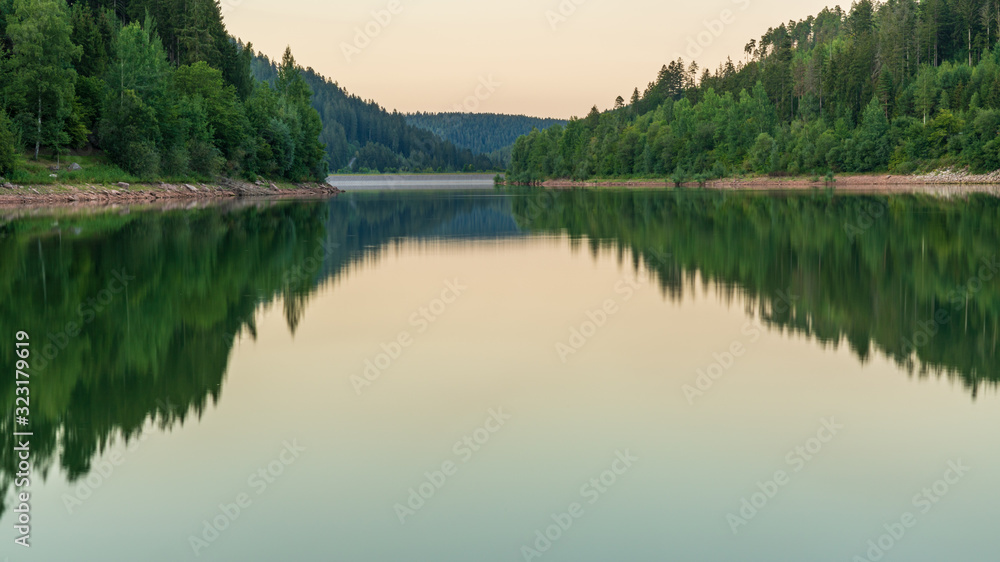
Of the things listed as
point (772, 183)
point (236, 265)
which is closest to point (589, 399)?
point (236, 265)

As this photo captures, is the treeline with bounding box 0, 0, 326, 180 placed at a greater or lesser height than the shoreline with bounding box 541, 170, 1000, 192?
greater

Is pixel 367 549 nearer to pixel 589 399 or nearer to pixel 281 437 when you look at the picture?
pixel 281 437

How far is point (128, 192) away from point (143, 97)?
44.4 ft

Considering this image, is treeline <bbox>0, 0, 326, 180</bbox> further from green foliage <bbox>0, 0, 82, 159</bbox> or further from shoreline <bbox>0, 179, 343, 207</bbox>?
shoreline <bbox>0, 179, 343, 207</bbox>

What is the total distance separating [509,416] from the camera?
1007 centimetres

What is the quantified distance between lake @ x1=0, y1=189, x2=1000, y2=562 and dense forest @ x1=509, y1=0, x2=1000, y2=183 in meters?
100

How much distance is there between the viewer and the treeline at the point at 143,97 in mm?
66625

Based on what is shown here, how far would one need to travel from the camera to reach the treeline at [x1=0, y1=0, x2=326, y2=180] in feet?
219

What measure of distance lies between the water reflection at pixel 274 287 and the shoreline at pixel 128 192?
19.0 meters

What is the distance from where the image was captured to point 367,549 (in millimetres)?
6711

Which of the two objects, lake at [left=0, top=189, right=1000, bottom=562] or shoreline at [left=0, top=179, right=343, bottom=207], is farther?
shoreline at [left=0, top=179, right=343, bottom=207]

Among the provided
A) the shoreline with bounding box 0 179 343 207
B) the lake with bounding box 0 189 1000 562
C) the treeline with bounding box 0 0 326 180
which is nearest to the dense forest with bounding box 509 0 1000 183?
the treeline with bounding box 0 0 326 180

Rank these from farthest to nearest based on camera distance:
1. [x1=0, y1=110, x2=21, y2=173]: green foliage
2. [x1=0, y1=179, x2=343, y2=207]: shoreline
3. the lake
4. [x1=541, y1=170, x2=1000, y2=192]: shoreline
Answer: [x1=541, y1=170, x2=1000, y2=192]: shoreline, [x1=0, y1=179, x2=343, y2=207]: shoreline, [x1=0, y1=110, x2=21, y2=173]: green foliage, the lake

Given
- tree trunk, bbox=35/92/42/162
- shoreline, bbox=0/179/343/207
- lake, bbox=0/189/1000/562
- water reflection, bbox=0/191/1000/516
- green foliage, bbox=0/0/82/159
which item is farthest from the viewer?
green foliage, bbox=0/0/82/159
